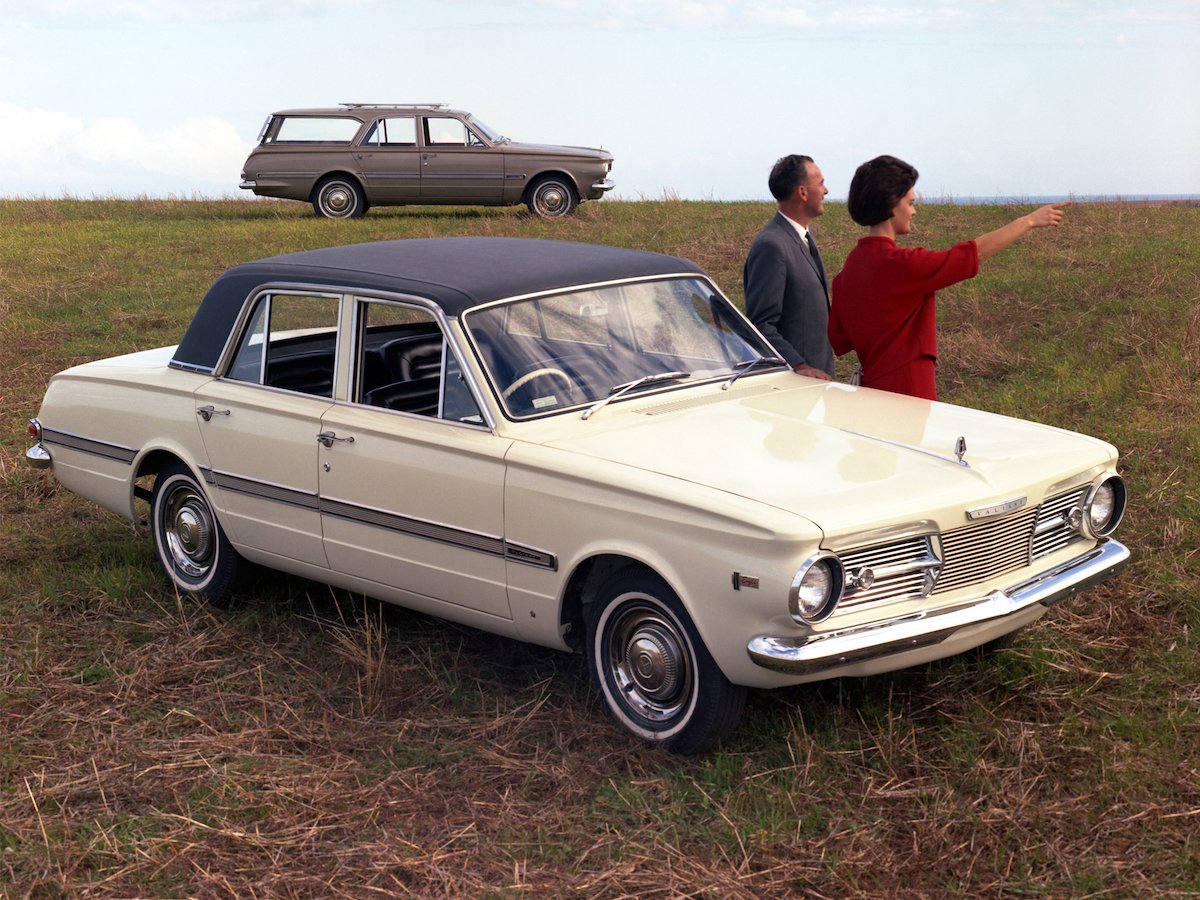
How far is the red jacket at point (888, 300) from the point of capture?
5.61m

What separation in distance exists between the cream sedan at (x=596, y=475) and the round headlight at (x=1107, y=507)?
1 cm

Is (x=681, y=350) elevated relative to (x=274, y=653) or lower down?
elevated

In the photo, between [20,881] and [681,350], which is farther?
[681,350]

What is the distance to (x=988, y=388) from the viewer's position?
9938 millimetres

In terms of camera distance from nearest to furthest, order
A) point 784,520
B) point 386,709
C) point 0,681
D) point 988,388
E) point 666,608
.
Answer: point 784,520 → point 666,608 → point 386,709 → point 0,681 → point 988,388

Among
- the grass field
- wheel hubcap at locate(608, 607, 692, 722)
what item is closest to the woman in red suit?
the grass field

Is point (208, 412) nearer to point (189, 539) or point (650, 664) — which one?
point (189, 539)

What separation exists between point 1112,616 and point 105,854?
395cm

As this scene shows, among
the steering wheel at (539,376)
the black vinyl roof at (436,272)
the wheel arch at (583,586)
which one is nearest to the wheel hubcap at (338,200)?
the black vinyl roof at (436,272)

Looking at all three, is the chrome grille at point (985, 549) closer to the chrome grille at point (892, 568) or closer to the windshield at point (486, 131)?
the chrome grille at point (892, 568)

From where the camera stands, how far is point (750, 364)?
5.80m

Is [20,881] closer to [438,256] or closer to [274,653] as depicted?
[274,653]

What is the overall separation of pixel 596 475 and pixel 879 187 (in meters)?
2.01

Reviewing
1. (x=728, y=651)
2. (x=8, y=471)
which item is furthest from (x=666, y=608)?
(x=8, y=471)
